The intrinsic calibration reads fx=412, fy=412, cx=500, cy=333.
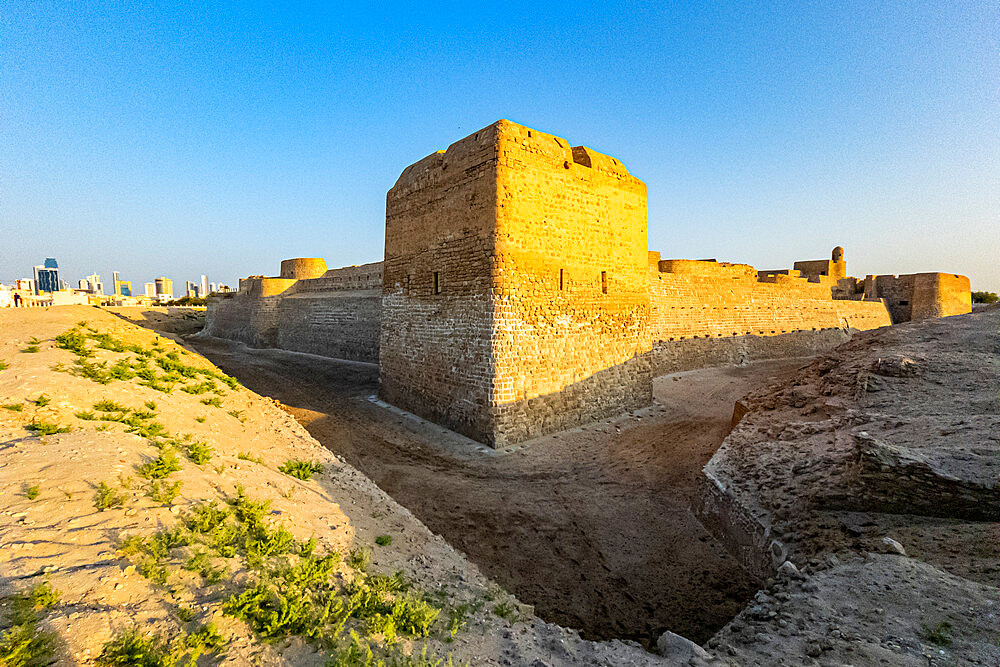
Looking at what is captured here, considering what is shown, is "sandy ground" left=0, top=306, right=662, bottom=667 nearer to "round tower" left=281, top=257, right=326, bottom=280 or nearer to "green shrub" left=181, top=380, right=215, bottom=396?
"green shrub" left=181, top=380, right=215, bottom=396

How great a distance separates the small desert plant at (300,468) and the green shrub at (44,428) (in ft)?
6.56

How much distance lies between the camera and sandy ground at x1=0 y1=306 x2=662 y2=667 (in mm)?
2174

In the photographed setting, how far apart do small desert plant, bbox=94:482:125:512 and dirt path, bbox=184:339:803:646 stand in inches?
131

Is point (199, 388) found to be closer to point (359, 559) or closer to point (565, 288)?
point (359, 559)

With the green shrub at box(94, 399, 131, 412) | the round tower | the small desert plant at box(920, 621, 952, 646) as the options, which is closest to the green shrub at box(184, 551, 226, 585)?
the green shrub at box(94, 399, 131, 412)

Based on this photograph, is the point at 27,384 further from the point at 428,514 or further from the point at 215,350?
the point at 215,350

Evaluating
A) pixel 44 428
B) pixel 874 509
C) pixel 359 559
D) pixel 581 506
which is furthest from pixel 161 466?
pixel 874 509

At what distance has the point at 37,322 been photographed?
8500 millimetres

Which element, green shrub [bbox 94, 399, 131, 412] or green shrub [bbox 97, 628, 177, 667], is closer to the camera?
green shrub [bbox 97, 628, 177, 667]

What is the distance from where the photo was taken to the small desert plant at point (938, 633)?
259 centimetres

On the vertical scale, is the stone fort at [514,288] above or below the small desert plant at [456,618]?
above

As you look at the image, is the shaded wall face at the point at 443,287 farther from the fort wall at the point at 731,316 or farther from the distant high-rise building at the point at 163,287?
the distant high-rise building at the point at 163,287

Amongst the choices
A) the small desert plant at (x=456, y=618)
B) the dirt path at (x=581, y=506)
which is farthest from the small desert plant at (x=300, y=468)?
the small desert plant at (x=456, y=618)

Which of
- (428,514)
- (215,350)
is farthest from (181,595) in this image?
(215,350)
